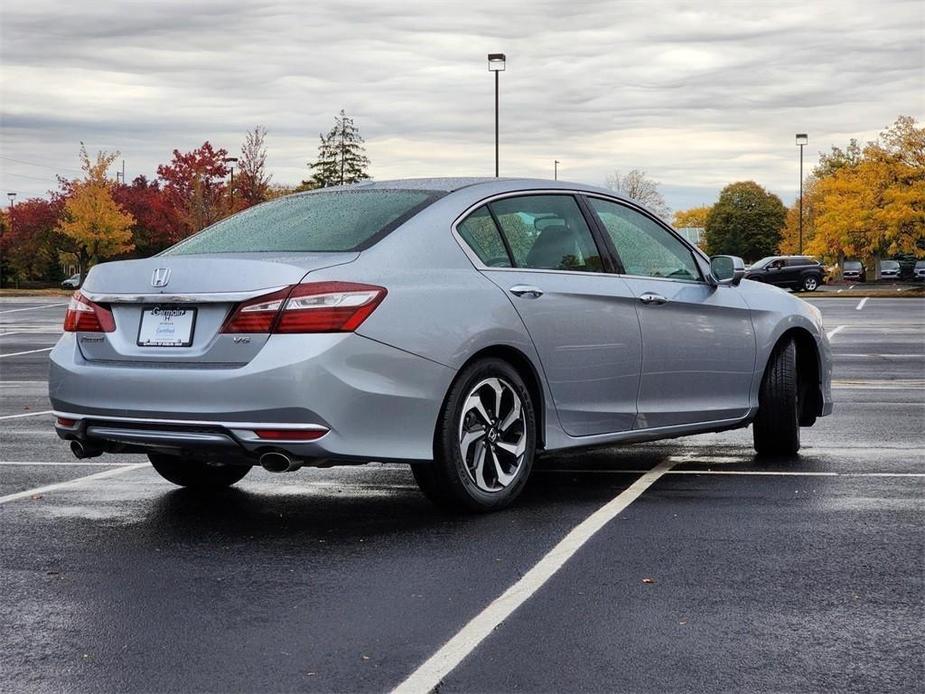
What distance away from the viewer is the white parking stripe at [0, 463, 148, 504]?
23.5ft

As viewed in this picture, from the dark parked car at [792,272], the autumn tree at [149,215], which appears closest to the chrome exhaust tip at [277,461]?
the dark parked car at [792,272]

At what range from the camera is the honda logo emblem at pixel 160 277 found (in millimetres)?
6082

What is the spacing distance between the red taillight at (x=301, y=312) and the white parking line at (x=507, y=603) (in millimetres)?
1335

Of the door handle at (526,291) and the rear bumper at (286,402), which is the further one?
the door handle at (526,291)

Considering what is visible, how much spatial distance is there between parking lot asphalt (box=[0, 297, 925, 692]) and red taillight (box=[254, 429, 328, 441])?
48cm

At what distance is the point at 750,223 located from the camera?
434 feet

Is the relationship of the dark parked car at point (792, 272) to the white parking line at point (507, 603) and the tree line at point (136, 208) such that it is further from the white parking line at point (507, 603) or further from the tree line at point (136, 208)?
the white parking line at point (507, 603)

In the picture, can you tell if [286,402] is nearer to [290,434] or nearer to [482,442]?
[290,434]

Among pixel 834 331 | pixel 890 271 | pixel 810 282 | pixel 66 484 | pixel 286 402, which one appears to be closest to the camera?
pixel 286 402

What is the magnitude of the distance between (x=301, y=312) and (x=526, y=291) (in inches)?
52.9

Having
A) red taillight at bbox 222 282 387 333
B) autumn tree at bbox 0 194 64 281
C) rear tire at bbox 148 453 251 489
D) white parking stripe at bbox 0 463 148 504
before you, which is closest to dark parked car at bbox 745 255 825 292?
autumn tree at bbox 0 194 64 281

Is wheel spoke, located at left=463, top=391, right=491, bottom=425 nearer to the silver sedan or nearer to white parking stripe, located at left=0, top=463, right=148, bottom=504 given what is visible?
the silver sedan

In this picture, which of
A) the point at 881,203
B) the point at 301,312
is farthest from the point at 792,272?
the point at 301,312

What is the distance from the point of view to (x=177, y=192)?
8294cm
